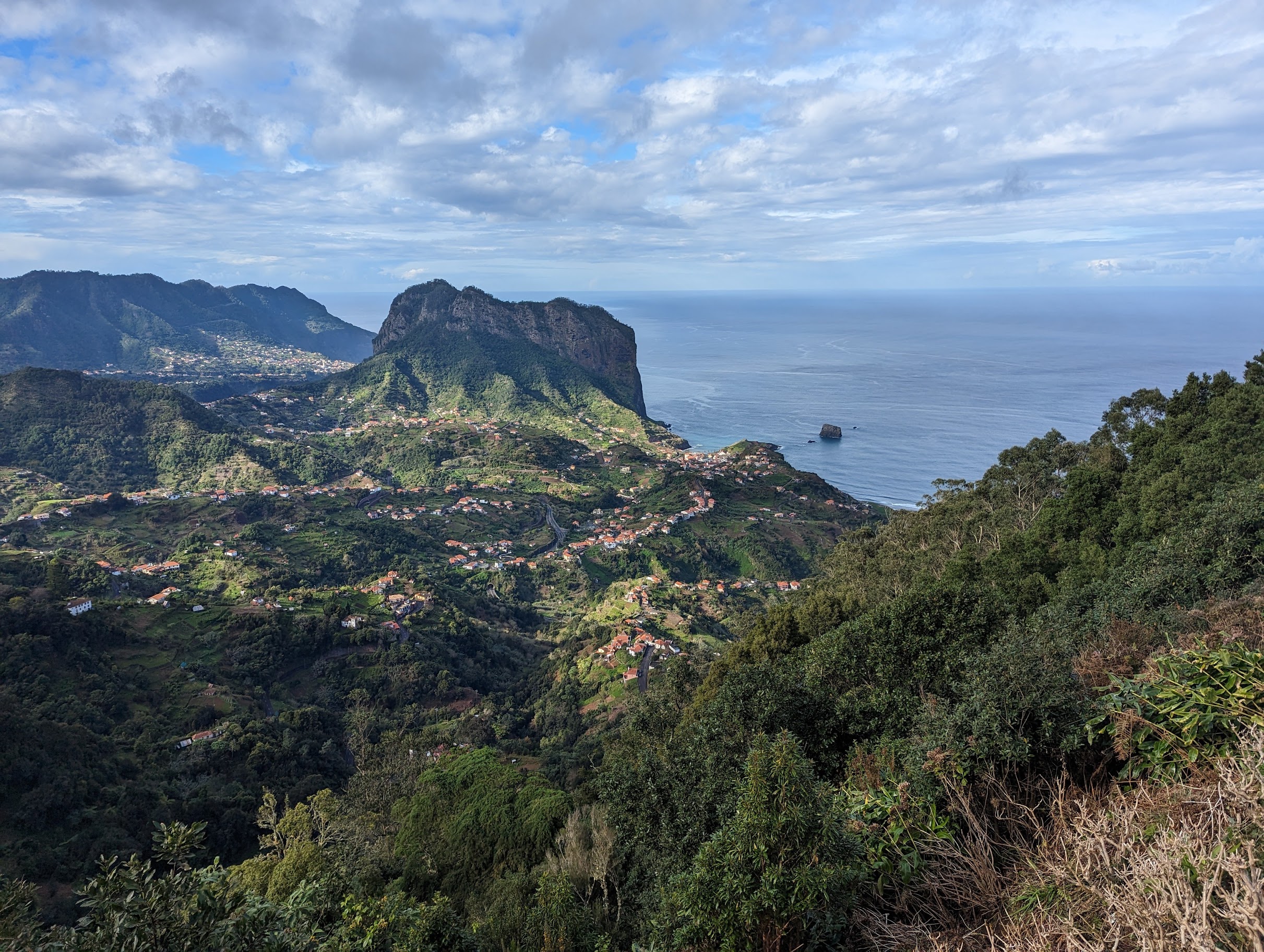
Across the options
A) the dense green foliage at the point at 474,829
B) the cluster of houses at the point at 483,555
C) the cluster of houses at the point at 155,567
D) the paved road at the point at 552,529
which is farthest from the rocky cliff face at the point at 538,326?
the dense green foliage at the point at 474,829

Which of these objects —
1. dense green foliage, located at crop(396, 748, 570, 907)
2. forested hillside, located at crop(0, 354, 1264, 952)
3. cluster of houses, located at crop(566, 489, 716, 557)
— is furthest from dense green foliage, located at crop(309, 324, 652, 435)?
dense green foliage, located at crop(396, 748, 570, 907)

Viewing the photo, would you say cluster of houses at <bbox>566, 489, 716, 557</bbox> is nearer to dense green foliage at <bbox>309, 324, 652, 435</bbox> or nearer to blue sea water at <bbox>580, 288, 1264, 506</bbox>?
blue sea water at <bbox>580, 288, 1264, 506</bbox>

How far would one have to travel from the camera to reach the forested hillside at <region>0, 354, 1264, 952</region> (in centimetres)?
451

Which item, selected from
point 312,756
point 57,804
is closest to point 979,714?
point 57,804

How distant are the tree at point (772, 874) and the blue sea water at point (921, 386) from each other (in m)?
69.8

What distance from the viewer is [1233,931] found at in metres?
2.98

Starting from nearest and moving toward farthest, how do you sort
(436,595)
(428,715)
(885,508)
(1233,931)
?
(1233,931), (428,715), (436,595), (885,508)

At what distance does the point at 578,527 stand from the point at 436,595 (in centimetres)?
2627

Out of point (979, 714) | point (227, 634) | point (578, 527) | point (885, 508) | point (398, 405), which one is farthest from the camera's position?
point (398, 405)

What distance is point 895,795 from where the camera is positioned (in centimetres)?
638

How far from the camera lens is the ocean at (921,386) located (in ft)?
271

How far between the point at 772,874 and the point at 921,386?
420ft

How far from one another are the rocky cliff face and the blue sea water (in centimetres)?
1099

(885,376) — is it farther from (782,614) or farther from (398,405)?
(782,614)
